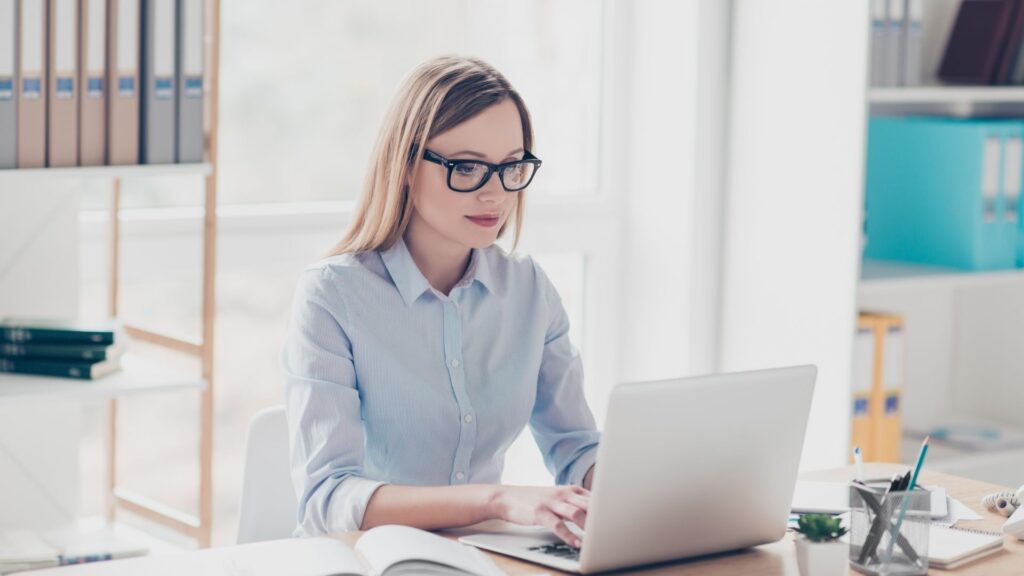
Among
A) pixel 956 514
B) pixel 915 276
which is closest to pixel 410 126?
pixel 956 514

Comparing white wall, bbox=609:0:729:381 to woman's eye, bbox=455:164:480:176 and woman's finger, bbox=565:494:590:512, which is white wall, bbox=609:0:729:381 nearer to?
woman's eye, bbox=455:164:480:176

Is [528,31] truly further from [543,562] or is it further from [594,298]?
[543,562]

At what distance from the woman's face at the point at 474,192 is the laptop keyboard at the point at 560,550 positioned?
1.76 ft

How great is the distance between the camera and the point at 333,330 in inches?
77.7

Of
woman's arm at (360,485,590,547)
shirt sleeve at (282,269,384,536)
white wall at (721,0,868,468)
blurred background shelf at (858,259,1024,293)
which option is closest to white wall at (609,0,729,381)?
white wall at (721,0,868,468)

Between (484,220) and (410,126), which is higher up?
(410,126)

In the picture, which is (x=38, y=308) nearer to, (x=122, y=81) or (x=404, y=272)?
(x=122, y=81)

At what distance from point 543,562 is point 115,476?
145cm

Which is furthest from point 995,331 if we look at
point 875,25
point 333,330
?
point 333,330

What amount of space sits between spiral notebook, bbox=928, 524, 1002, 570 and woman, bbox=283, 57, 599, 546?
0.51 metres

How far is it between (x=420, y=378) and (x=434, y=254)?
0.20 m

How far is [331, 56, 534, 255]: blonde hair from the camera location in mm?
2031

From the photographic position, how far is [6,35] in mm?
2283

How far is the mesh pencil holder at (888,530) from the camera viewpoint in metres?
1.59
